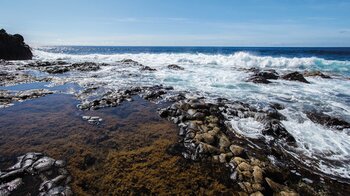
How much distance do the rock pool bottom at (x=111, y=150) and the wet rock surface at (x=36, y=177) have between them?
0.46 feet

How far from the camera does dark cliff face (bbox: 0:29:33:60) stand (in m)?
40.3

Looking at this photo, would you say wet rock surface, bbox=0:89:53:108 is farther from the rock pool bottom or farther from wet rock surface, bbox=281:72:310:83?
wet rock surface, bbox=281:72:310:83

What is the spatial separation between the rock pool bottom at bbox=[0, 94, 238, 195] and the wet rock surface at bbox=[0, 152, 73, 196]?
0.46 feet

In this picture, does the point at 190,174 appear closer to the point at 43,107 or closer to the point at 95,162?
the point at 95,162

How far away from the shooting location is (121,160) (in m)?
6.57

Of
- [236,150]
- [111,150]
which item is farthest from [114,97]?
[236,150]

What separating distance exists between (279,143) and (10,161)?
352 inches

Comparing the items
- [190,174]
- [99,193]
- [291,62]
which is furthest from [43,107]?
[291,62]

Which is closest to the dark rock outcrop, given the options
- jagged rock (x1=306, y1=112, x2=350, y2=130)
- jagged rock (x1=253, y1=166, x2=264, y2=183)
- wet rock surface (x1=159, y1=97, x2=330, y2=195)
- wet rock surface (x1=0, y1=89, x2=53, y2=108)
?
jagged rock (x1=306, y1=112, x2=350, y2=130)

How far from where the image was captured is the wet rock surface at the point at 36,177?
522 centimetres

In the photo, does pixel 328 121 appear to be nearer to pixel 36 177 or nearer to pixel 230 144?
pixel 230 144

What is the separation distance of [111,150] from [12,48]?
155ft

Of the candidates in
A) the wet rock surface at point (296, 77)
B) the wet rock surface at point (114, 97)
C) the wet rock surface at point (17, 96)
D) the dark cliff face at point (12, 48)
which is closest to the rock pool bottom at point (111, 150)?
the wet rock surface at point (114, 97)

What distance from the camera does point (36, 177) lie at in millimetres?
5699
